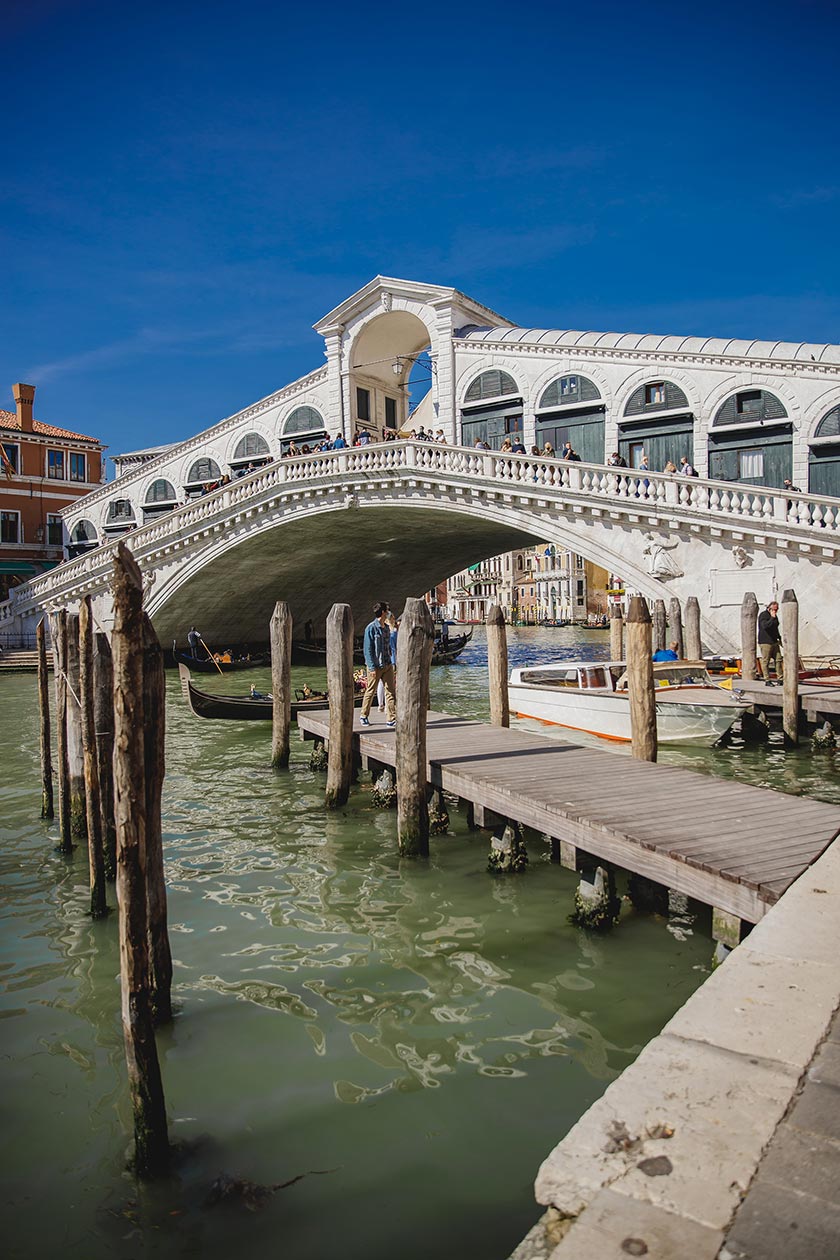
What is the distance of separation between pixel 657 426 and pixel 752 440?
2071 millimetres

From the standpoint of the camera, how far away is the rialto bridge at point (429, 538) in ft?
45.0

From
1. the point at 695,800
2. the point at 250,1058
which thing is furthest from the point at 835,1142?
the point at 695,800

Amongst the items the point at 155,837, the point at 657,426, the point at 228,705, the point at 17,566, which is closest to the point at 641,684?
the point at 155,837

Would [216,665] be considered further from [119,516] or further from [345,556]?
[119,516]

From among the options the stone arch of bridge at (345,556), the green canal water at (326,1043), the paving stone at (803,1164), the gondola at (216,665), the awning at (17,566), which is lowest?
the green canal water at (326,1043)

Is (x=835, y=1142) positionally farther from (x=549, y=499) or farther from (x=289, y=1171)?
(x=549, y=499)

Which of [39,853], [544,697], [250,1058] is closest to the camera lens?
[250,1058]

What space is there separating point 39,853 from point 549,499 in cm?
1172

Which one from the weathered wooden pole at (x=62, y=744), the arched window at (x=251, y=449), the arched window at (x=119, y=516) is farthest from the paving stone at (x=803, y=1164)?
the arched window at (x=119, y=516)

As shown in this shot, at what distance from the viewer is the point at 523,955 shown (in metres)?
4.10

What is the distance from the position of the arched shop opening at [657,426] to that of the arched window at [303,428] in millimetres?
9136

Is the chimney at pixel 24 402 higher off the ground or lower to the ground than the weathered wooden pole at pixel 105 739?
higher

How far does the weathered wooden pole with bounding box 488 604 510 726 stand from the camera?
8664 millimetres

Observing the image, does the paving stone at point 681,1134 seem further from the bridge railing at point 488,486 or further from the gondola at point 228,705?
the bridge railing at point 488,486
